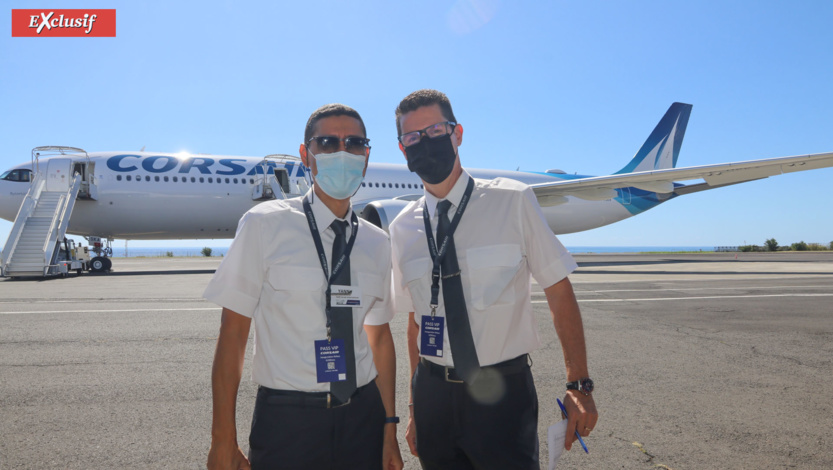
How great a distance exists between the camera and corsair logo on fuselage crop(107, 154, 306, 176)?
1464 centimetres

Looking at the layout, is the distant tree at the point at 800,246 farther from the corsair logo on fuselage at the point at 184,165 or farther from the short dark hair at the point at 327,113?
the short dark hair at the point at 327,113

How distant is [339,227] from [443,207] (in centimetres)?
41

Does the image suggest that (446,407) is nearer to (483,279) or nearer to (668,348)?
(483,279)

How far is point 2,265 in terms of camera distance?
12844 mm

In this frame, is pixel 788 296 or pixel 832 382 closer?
pixel 832 382

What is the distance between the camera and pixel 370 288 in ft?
5.88

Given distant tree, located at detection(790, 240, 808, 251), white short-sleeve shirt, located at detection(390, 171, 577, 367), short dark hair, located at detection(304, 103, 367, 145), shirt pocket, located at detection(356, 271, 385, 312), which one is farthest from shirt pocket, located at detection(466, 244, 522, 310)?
distant tree, located at detection(790, 240, 808, 251)

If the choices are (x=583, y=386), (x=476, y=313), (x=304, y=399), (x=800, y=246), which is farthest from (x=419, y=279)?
(x=800, y=246)

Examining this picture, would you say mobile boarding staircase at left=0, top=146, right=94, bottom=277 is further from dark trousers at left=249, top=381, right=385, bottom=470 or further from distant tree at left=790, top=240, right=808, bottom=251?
distant tree at left=790, top=240, right=808, bottom=251

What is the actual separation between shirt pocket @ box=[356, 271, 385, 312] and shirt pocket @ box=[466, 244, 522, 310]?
1.13ft

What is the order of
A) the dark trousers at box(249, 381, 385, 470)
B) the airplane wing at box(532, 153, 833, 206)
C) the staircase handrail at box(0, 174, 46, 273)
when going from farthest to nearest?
1. the staircase handrail at box(0, 174, 46, 273)
2. the airplane wing at box(532, 153, 833, 206)
3. the dark trousers at box(249, 381, 385, 470)

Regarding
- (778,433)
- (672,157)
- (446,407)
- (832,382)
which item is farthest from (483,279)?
(672,157)

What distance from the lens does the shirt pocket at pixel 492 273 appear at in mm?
1765

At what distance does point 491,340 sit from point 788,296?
31.7ft
